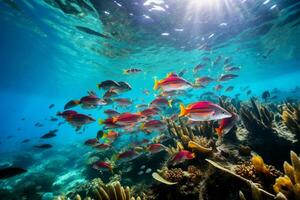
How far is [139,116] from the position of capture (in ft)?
20.4

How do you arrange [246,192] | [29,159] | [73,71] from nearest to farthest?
[246,192] → [29,159] → [73,71]

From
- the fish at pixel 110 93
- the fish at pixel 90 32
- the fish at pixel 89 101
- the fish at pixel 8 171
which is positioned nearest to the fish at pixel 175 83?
the fish at pixel 89 101

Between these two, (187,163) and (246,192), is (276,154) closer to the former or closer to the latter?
(187,163)

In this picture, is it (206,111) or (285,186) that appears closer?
(285,186)

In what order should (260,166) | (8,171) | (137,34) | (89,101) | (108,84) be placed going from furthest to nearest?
(137,34), (108,84), (89,101), (8,171), (260,166)

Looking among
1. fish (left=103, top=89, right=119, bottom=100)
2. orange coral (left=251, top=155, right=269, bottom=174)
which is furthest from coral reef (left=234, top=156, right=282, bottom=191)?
fish (left=103, top=89, right=119, bottom=100)

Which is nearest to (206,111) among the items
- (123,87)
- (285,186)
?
(285,186)

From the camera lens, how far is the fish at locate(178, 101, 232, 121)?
3.58 meters

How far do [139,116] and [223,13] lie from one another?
43.5 feet

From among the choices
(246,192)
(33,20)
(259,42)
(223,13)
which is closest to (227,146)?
(246,192)

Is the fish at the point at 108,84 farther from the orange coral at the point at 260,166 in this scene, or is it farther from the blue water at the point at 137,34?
the blue water at the point at 137,34

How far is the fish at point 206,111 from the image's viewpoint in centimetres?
358

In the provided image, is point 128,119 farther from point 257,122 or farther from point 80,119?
point 257,122

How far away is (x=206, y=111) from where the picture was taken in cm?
363
